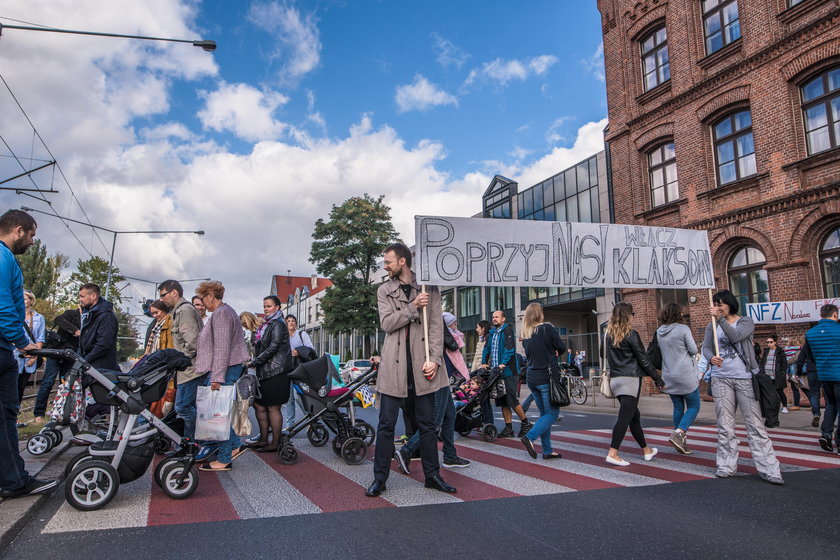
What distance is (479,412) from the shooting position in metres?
8.57

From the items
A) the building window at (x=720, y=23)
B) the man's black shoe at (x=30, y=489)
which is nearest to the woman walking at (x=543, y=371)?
the man's black shoe at (x=30, y=489)

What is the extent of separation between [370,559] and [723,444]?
413 cm

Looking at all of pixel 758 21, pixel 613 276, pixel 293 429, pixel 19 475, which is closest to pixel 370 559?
pixel 19 475

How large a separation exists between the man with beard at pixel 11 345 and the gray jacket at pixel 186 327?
2.15 meters

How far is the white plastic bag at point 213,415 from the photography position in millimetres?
5238

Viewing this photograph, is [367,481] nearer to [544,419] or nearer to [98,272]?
[544,419]

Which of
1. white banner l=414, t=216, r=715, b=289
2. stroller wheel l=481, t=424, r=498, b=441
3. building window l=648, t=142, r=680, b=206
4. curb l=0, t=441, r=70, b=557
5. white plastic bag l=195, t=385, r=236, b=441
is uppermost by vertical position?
building window l=648, t=142, r=680, b=206

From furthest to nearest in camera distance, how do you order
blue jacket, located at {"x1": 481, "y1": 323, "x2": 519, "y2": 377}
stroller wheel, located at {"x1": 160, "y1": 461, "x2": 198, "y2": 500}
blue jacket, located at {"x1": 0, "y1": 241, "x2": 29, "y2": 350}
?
blue jacket, located at {"x1": 481, "y1": 323, "x2": 519, "y2": 377} → stroller wheel, located at {"x1": 160, "y1": 461, "x2": 198, "y2": 500} → blue jacket, located at {"x1": 0, "y1": 241, "x2": 29, "y2": 350}

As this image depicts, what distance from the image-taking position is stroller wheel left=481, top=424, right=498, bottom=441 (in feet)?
26.9

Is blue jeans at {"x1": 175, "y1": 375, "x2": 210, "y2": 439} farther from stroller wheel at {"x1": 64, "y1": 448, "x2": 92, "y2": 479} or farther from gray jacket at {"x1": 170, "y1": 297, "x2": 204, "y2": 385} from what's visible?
stroller wheel at {"x1": 64, "y1": 448, "x2": 92, "y2": 479}

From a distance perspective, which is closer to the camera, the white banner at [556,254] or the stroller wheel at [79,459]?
the stroller wheel at [79,459]

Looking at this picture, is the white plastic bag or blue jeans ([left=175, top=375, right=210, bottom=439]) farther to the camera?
blue jeans ([left=175, top=375, right=210, bottom=439])

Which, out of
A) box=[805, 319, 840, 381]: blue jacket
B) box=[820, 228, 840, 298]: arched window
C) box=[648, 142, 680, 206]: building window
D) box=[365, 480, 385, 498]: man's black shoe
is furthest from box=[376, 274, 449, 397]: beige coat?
box=[648, 142, 680, 206]: building window

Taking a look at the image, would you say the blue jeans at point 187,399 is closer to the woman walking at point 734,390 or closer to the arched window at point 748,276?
the woman walking at point 734,390
